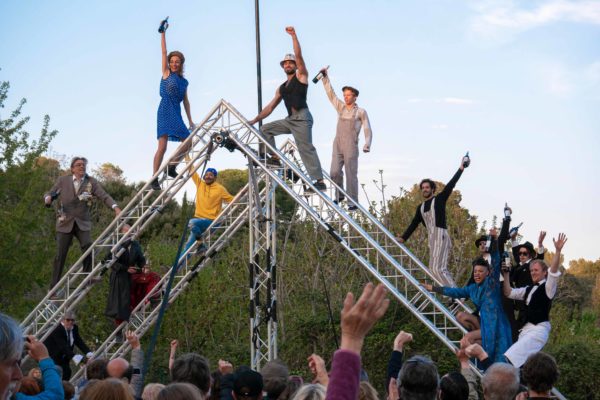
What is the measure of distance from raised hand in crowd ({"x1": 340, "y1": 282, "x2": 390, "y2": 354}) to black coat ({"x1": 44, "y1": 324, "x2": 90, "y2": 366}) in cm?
1102

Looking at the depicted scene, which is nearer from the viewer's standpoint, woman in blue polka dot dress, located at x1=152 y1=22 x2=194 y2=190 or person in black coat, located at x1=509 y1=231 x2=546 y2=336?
person in black coat, located at x1=509 y1=231 x2=546 y2=336

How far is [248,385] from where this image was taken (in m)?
5.90

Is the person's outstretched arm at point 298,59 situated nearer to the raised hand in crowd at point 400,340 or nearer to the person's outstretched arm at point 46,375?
the raised hand in crowd at point 400,340

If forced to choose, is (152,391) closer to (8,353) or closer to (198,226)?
(8,353)

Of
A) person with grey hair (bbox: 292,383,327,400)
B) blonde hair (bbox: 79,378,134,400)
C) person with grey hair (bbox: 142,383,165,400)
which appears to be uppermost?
person with grey hair (bbox: 292,383,327,400)

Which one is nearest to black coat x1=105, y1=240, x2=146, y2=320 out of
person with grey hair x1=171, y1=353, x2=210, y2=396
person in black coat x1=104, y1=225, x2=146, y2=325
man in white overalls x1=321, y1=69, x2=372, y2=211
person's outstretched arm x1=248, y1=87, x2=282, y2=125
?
person in black coat x1=104, y1=225, x2=146, y2=325

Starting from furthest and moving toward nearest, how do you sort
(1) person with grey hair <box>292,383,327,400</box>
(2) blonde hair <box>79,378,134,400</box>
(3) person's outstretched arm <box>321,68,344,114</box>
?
(3) person's outstretched arm <box>321,68,344,114</box> < (2) blonde hair <box>79,378,134,400</box> < (1) person with grey hair <box>292,383,327,400</box>

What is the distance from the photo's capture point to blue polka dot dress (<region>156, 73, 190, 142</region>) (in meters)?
14.2

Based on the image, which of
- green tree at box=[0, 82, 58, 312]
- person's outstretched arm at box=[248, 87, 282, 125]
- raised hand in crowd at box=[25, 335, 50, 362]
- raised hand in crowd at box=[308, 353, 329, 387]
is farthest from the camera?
green tree at box=[0, 82, 58, 312]

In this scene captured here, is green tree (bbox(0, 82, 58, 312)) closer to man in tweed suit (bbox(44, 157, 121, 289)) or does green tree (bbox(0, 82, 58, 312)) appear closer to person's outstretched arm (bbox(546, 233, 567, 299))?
man in tweed suit (bbox(44, 157, 121, 289))

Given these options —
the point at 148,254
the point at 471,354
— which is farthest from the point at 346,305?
the point at 148,254

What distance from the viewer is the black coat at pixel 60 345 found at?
13.4 m

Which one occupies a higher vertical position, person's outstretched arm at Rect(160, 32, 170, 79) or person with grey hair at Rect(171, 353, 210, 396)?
person's outstretched arm at Rect(160, 32, 170, 79)

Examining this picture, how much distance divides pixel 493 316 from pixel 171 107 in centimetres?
628
